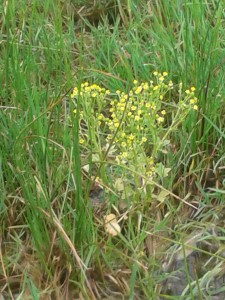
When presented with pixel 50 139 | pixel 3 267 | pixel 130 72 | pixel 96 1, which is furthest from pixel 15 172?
pixel 96 1

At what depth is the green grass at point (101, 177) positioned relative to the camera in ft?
6.52

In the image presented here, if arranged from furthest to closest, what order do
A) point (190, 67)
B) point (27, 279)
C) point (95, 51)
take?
1. point (95, 51)
2. point (190, 67)
3. point (27, 279)

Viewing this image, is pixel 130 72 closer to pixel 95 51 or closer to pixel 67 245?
pixel 95 51

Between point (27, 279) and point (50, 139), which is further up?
point (50, 139)

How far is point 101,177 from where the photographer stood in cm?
214

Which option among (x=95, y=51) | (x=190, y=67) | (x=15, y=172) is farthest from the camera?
(x=95, y=51)

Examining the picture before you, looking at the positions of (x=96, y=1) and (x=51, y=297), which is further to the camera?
(x=96, y=1)

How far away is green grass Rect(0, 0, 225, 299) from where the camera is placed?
78.2 inches

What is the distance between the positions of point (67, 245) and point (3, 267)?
18 centimetres

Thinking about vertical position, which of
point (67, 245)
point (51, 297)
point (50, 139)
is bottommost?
point (51, 297)

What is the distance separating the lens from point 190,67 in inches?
97.0

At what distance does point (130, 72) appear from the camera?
8.31 ft

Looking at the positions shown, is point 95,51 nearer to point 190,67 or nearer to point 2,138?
point 190,67

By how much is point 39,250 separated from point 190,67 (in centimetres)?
87
